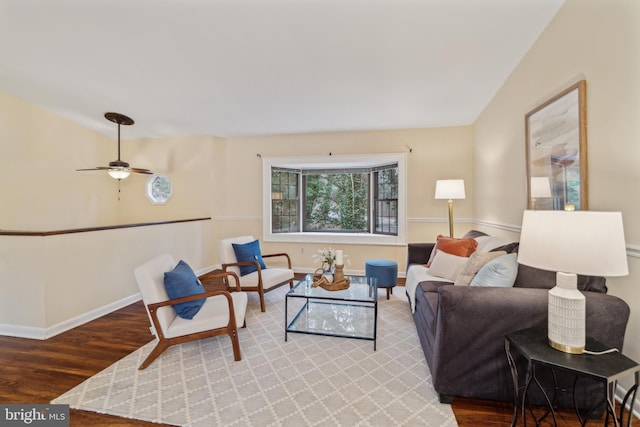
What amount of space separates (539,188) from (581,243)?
4.76 feet

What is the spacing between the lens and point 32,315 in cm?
279

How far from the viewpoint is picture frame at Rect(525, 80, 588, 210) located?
196 cm

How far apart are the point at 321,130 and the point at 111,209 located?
14.4ft

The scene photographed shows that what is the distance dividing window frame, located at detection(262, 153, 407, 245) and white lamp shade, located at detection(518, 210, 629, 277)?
341cm

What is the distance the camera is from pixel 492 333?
1.68 meters

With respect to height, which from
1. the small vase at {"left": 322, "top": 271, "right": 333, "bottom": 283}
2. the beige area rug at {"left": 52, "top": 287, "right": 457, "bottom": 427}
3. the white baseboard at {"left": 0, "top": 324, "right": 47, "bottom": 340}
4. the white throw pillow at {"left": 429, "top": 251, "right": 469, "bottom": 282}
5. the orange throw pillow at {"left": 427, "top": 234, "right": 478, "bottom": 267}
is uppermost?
the orange throw pillow at {"left": 427, "top": 234, "right": 478, "bottom": 267}

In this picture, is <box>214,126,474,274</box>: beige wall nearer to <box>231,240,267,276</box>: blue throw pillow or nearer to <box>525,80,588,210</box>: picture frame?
<box>231,240,267,276</box>: blue throw pillow

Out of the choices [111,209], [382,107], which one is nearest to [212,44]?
[382,107]

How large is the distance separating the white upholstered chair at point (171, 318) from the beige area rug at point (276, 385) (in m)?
0.20

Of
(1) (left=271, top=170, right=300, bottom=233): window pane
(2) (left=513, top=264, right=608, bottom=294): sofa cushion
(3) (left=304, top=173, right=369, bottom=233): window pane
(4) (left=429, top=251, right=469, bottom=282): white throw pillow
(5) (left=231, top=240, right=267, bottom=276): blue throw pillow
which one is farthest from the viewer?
(3) (left=304, top=173, right=369, bottom=233): window pane

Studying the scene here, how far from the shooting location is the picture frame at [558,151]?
1.96 meters

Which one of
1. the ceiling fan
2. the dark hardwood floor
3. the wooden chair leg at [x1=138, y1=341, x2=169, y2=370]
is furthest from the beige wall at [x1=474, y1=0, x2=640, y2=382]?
the ceiling fan

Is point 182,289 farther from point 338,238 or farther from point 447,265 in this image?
point 338,238

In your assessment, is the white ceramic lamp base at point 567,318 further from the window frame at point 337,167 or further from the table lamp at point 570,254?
the window frame at point 337,167
